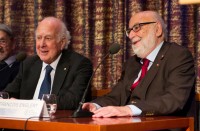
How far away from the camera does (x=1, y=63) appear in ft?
14.6

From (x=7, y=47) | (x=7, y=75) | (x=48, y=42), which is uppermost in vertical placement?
(x=48, y=42)

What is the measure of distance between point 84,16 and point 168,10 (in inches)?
31.8

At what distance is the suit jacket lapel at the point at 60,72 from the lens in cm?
Answer: 363

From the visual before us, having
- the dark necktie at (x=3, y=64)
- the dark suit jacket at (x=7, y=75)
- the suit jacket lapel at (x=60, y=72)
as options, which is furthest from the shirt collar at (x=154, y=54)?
the dark necktie at (x=3, y=64)

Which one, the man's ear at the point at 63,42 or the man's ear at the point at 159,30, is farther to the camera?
the man's ear at the point at 63,42

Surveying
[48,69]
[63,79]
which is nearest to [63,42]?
[48,69]

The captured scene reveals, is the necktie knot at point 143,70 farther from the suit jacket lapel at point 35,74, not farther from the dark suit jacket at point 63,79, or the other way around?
the suit jacket lapel at point 35,74

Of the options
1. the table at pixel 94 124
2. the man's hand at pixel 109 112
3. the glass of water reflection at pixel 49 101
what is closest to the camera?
the table at pixel 94 124

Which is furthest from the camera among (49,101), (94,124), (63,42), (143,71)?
(63,42)

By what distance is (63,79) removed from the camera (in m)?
3.64

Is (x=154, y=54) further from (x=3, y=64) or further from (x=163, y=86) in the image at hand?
(x=3, y=64)

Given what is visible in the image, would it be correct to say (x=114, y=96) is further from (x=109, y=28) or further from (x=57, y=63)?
(x=109, y=28)

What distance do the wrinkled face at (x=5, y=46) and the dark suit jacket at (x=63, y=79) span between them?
56cm

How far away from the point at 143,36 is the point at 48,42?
82 centimetres
